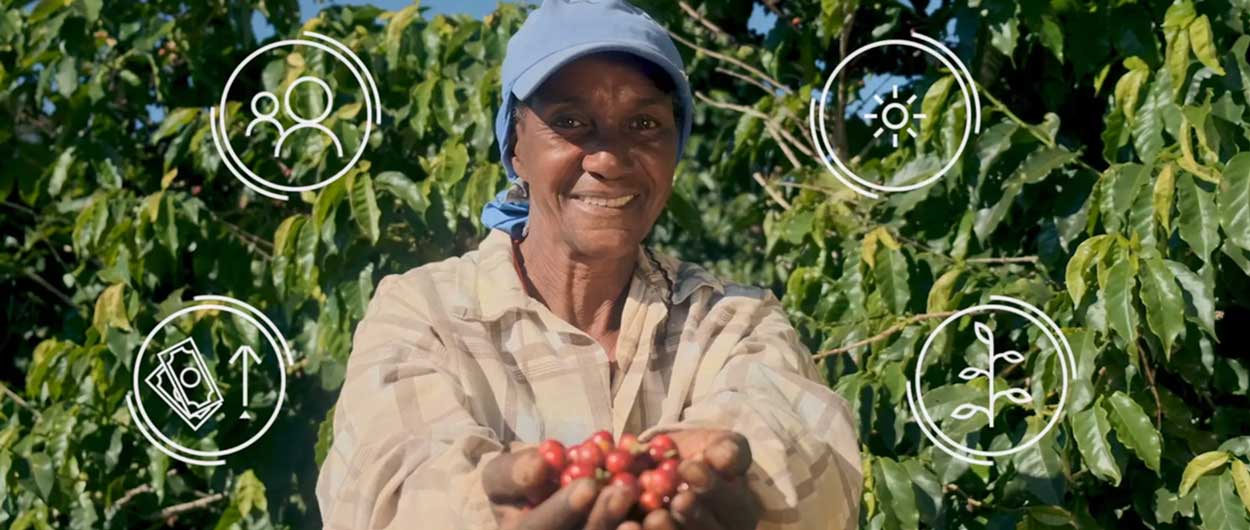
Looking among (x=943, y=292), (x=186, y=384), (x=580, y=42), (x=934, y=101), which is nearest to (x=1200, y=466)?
(x=943, y=292)

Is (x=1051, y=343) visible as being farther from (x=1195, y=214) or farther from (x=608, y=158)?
(x=608, y=158)

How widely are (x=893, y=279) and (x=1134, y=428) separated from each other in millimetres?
436

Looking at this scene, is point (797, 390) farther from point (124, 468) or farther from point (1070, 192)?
point (124, 468)

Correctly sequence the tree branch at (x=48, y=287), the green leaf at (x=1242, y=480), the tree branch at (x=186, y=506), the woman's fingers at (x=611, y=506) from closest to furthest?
the woman's fingers at (x=611, y=506)
the green leaf at (x=1242, y=480)
the tree branch at (x=186, y=506)
the tree branch at (x=48, y=287)

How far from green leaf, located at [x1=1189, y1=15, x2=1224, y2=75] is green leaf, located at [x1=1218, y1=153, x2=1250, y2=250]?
0.57 feet

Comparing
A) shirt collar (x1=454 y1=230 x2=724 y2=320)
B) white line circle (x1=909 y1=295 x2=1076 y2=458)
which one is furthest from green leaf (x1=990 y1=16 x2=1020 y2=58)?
shirt collar (x1=454 y1=230 x2=724 y2=320)

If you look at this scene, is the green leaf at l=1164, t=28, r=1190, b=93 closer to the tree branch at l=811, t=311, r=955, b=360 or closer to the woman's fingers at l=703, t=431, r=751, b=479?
the tree branch at l=811, t=311, r=955, b=360

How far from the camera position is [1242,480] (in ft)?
6.67

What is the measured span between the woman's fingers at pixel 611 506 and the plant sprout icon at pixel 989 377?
1.40 metres

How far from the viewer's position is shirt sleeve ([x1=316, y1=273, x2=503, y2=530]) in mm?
967

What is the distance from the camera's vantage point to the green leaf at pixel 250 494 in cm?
279

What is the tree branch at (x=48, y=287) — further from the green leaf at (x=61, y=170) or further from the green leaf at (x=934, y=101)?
the green leaf at (x=934, y=101)

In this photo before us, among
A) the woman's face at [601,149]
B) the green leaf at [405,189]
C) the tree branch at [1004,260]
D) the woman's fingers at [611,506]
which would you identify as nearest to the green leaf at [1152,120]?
the tree branch at [1004,260]

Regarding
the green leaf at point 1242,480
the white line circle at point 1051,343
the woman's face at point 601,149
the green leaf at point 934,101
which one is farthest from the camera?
the green leaf at point 934,101
